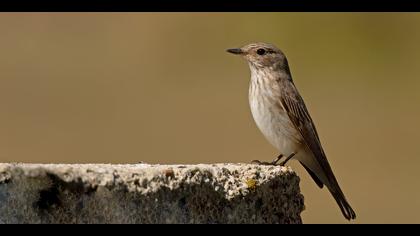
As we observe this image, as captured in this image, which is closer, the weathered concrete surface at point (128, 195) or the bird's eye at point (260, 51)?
the weathered concrete surface at point (128, 195)

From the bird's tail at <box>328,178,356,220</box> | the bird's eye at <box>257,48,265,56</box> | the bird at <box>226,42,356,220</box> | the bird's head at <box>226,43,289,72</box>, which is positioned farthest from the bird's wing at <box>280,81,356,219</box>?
the bird's eye at <box>257,48,265,56</box>

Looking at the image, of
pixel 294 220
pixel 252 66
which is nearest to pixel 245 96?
pixel 252 66

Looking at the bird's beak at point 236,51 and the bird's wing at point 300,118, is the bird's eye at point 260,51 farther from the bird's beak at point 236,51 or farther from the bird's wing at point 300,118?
the bird's wing at point 300,118

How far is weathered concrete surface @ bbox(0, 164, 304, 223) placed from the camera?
3.67 metres

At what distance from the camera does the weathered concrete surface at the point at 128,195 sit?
3670 millimetres

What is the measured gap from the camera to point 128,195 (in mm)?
3773

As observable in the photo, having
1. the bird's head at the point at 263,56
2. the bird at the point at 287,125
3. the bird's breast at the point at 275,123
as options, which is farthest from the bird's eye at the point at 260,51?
the bird's breast at the point at 275,123

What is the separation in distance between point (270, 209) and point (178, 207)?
0.56 meters

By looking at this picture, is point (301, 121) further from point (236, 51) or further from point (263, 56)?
point (236, 51)

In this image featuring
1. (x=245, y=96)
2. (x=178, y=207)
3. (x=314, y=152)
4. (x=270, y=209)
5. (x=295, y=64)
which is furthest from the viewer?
(x=295, y=64)

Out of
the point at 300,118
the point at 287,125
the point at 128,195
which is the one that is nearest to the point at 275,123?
the point at 287,125

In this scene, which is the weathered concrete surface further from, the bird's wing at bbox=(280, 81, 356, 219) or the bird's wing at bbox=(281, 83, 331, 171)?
the bird's wing at bbox=(281, 83, 331, 171)
